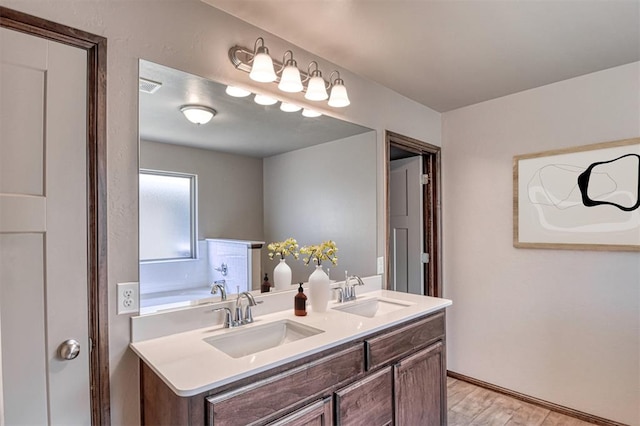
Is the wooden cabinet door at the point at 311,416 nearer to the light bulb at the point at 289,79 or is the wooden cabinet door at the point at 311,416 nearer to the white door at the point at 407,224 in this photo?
the light bulb at the point at 289,79

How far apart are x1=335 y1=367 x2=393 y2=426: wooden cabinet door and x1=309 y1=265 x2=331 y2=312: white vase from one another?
43 cm

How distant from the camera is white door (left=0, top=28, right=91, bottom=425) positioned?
3.58ft

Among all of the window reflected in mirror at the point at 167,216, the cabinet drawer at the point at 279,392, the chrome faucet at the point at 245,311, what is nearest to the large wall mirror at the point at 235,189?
the window reflected in mirror at the point at 167,216

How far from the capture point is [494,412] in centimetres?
240

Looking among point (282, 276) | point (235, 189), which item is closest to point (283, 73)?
point (235, 189)

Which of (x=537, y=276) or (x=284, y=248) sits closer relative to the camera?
(x=284, y=248)

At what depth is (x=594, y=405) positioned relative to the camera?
2.25 metres

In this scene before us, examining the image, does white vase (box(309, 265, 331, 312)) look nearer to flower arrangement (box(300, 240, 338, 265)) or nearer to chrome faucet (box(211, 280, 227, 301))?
flower arrangement (box(300, 240, 338, 265))

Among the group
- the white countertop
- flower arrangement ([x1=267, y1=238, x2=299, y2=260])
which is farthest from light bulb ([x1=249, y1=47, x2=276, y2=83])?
the white countertop

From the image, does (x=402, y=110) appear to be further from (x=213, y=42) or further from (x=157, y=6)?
(x=157, y=6)

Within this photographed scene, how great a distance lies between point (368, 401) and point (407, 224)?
194cm

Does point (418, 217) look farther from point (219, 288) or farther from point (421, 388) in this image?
point (219, 288)

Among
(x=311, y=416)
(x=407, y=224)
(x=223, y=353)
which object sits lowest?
(x=311, y=416)

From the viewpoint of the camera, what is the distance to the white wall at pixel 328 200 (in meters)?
1.98
